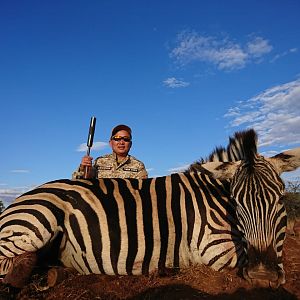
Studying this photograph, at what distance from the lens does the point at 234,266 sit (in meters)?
3.14

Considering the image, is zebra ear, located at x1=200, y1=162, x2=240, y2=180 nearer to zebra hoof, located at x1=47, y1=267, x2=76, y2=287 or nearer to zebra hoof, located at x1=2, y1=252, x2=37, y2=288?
zebra hoof, located at x1=47, y1=267, x2=76, y2=287

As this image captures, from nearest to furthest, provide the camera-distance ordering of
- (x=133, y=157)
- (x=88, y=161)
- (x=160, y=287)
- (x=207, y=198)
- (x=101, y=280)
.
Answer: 1. (x=160, y=287)
2. (x=101, y=280)
3. (x=207, y=198)
4. (x=88, y=161)
5. (x=133, y=157)

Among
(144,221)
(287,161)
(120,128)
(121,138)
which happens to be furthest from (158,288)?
(120,128)

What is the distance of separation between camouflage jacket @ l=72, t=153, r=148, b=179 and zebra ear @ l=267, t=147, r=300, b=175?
9.43ft

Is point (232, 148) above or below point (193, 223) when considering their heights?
above

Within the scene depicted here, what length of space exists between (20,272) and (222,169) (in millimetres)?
1923

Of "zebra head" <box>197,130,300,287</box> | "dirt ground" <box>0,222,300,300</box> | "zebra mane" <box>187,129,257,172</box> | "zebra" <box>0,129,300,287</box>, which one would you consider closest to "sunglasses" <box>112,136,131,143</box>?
"zebra mane" <box>187,129,257,172</box>

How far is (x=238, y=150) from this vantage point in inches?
142

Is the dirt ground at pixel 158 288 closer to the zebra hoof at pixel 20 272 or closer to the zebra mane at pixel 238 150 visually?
the zebra hoof at pixel 20 272

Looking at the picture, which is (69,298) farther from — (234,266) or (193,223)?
(234,266)

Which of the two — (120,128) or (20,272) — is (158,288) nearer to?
(20,272)

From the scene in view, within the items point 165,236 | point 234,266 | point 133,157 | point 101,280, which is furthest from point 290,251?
point 133,157

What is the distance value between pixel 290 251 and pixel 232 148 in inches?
63.6

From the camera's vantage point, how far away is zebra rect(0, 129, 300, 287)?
9.66 feet
